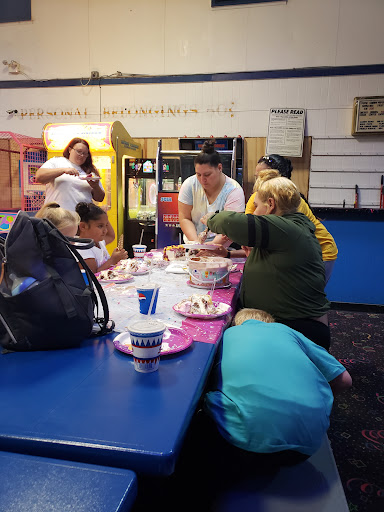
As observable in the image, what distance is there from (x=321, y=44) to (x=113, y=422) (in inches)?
241

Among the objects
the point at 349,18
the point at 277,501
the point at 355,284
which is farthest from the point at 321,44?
the point at 277,501

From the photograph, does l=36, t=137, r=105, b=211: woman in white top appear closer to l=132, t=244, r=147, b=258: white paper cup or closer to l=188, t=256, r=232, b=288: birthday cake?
l=132, t=244, r=147, b=258: white paper cup

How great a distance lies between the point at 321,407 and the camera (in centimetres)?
115

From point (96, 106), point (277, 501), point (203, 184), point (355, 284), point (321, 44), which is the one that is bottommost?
point (355, 284)

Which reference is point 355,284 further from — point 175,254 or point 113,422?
point 113,422

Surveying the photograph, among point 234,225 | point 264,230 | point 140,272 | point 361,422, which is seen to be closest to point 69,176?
point 140,272

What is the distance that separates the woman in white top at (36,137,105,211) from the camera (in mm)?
3842

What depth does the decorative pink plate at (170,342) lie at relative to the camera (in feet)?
4.17

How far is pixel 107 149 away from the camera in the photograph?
17.7 ft

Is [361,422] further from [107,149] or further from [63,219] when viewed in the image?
[107,149]

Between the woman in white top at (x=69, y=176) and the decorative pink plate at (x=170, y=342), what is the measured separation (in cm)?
286

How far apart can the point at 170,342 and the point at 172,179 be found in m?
4.32

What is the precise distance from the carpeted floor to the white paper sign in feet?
9.32

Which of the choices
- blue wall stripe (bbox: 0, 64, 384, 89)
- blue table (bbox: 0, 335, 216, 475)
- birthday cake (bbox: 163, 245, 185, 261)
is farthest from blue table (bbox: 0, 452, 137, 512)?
blue wall stripe (bbox: 0, 64, 384, 89)
